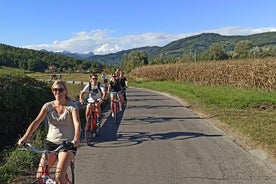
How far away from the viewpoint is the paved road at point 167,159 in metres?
7.42

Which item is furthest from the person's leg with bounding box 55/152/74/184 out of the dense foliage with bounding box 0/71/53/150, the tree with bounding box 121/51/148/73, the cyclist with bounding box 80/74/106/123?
the tree with bounding box 121/51/148/73

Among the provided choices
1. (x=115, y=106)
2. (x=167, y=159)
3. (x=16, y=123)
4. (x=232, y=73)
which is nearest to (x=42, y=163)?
(x=167, y=159)

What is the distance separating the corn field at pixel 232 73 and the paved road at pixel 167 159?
15.8m

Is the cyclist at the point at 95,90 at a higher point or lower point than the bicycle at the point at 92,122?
higher

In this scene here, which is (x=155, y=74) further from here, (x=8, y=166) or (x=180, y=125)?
(x=8, y=166)

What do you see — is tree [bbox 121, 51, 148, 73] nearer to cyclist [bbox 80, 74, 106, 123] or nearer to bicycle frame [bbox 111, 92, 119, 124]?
bicycle frame [bbox 111, 92, 119, 124]

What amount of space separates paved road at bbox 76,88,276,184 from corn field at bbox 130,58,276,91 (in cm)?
1582

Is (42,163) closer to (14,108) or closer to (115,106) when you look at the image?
(14,108)

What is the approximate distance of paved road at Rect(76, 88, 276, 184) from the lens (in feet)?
24.3

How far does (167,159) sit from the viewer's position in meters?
9.03

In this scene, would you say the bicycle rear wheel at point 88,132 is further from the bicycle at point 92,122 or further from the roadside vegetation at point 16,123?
the roadside vegetation at point 16,123

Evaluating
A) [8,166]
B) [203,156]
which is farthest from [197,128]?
[8,166]

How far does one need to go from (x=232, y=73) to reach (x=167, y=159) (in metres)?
26.1

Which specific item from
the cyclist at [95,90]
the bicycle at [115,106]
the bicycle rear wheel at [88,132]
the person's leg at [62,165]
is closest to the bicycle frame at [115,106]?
the bicycle at [115,106]
